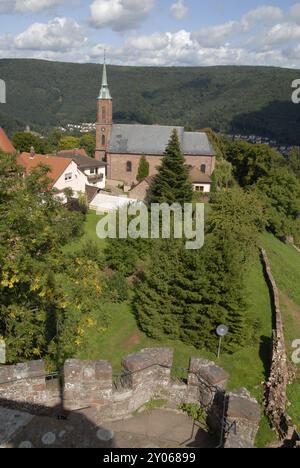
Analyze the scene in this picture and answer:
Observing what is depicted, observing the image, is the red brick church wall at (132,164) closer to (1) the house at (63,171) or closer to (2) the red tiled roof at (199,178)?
(2) the red tiled roof at (199,178)

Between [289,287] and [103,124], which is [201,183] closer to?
[103,124]

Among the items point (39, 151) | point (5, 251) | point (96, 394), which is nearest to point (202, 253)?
point (5, 251)

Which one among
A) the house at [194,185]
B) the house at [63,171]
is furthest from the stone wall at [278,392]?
the house at [194,185]

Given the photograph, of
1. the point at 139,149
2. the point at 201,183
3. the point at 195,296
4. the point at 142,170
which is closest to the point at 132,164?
the point at 139,149

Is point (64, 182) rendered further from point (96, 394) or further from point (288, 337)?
point (96, 394)

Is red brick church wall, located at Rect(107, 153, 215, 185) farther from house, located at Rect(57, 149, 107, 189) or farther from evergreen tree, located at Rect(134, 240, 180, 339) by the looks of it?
evergreen tree, located at Rect(134, 240, 180, 339)

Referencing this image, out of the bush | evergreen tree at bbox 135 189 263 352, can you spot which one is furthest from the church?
evergreen tree at bbox 135 189 263 352
